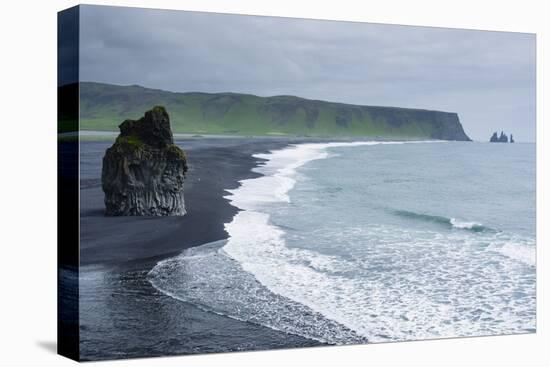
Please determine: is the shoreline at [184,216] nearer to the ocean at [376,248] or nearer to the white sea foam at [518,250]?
the ocean at [376,248]

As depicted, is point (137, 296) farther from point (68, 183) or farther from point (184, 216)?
point (68, 183)

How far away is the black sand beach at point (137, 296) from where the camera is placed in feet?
36.5

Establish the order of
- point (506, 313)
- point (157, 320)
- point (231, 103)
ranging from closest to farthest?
1. point (157, 320)
2. point (231, 103)
3. point (506, 313)

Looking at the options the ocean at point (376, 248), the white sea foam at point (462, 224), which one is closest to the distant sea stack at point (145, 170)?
the ocean at point (376, 248)

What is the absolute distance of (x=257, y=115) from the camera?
41.7 feet

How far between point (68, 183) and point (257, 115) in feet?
9.19

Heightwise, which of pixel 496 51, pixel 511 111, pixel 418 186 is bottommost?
pixel 418 186

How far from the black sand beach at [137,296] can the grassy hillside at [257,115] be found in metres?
0.40

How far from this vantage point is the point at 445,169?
529 inches

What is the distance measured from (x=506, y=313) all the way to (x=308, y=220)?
3286mm

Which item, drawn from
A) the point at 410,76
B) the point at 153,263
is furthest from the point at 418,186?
the point at 153,263

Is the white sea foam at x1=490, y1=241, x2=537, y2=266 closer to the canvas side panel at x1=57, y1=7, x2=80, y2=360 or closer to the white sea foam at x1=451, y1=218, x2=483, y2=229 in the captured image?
the white sea foam at x1=451, y1=218, x2=483, y2=229

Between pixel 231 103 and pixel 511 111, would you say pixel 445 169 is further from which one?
pixel 231 103

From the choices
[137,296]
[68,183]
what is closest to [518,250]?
[137,296]
